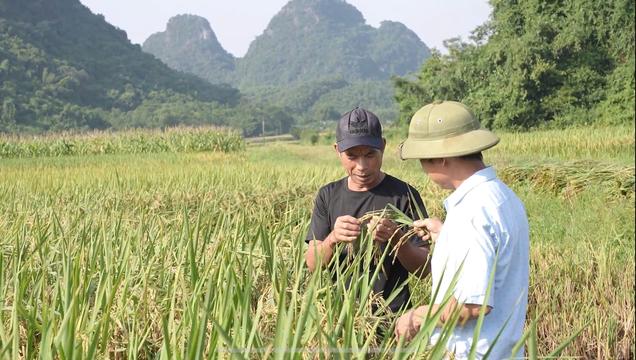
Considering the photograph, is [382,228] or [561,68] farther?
[561,68]

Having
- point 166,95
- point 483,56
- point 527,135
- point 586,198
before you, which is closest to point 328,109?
point 166,95

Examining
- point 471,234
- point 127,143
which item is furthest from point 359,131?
point 127,143

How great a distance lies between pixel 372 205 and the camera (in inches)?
99.0

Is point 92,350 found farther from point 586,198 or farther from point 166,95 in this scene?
point 166,95

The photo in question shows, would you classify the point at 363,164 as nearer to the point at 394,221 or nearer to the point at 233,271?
the point at 394,221

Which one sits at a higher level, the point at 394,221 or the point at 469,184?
the point at 469,184

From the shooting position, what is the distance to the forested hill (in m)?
68.6

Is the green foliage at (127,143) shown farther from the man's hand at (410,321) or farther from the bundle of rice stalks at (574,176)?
the man's hand at (410,321)

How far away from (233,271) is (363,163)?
3.24 feet

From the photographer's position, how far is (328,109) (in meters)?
152

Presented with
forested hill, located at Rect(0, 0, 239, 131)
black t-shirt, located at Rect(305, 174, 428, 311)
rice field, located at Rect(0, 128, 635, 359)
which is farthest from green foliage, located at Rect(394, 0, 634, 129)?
forested hill, located at Rect(0, 0, 239, 131)

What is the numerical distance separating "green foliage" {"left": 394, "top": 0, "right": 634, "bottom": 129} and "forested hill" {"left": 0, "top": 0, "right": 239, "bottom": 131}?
48.3m

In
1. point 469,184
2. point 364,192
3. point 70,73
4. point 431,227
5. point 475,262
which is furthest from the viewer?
point 70,73

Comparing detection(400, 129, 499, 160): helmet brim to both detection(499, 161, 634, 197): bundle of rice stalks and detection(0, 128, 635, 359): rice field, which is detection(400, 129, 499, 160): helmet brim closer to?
detection(0, 128, 635, 359): rice field
